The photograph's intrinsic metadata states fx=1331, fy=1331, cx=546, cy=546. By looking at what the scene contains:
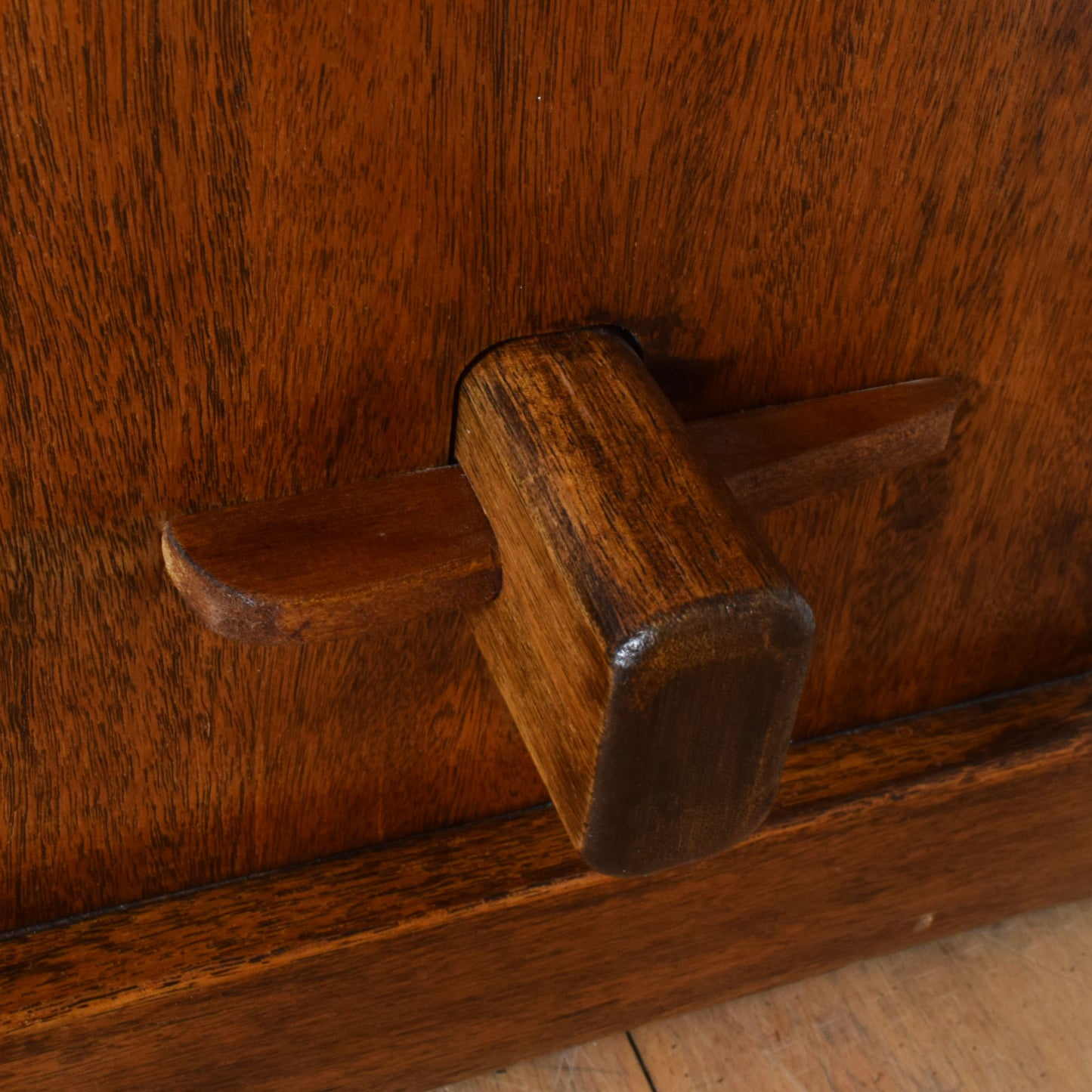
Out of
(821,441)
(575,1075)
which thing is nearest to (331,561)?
(821,441)

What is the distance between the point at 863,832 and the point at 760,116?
30 centimetres

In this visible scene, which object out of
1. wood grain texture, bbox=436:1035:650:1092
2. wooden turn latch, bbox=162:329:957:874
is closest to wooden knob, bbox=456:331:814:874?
wooden turn latch, bbox=162:329:957:874

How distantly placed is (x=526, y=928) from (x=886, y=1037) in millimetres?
194

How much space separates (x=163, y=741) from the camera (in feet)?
1.34

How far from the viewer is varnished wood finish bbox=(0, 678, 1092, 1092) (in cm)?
43

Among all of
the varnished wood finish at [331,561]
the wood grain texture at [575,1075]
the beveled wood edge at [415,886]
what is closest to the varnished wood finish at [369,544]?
the varnished wood finish at [331,561]

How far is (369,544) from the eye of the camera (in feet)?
1.13

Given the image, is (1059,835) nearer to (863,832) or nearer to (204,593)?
(863,832)

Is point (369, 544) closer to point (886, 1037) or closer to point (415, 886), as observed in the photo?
point (415, 886)

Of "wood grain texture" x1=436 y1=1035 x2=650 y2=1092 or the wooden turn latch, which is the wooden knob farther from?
"wood grain texture" x1=436 y1=1035 x2=650 y2=1092

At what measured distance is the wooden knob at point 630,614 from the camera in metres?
0.30

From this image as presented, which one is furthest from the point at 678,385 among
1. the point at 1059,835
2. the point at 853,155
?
the point at 1059,835

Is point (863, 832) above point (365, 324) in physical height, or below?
below

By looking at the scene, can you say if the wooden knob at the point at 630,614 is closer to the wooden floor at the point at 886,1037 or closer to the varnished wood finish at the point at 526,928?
the varnished wood finish at the point at 526,928
